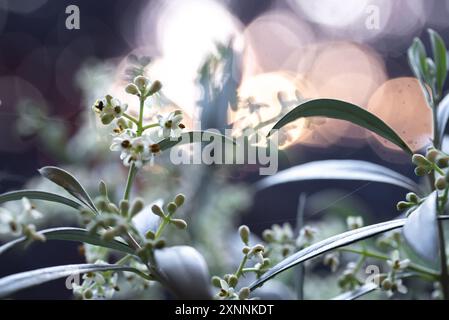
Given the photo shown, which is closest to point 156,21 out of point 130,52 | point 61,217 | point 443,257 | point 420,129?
point 130,52

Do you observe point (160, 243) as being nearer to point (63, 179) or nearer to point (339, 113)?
point (63, 179)

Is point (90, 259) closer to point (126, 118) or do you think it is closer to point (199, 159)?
point (126, 118)

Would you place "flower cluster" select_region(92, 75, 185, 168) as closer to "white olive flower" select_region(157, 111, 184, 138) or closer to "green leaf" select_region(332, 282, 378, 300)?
"white olive flower" select_region(157, 111, 184, 138)

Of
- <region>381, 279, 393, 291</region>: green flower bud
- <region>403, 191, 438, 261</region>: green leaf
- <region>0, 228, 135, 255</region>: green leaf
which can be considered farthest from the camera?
<region>381, 279, 393, 291</region>: green flower bud

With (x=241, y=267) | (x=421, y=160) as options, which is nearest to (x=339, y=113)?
(x=421, y=160)

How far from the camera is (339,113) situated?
66 centimetres

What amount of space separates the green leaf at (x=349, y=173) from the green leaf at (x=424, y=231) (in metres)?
0.23

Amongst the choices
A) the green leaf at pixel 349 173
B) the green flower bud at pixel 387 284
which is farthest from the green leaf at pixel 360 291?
the green leaf at pixel 349 173

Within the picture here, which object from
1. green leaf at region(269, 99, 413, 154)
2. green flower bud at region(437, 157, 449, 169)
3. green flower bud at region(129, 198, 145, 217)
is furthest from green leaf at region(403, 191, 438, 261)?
green flower bud at region(129, 198, 145, 217)

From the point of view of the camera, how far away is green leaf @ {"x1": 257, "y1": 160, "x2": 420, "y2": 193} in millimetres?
792

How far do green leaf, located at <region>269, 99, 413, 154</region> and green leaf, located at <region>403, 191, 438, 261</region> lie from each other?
5.7 inches

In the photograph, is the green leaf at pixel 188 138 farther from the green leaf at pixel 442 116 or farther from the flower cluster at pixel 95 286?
the green leaf at pixel 442 116

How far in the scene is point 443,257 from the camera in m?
0.76

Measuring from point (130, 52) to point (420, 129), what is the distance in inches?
27.3
